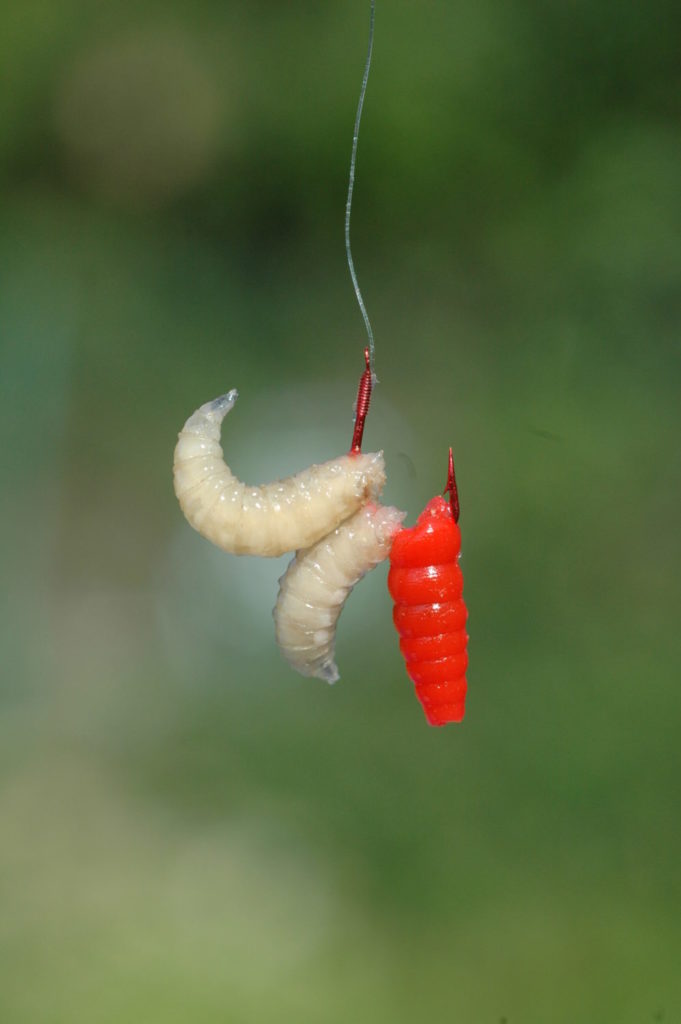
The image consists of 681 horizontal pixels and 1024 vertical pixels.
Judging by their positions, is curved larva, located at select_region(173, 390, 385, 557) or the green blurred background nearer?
curved larva, located at select_region(173, 390, 385, 557)

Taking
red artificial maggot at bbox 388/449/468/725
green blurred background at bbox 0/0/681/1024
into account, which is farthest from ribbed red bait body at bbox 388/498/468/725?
green blurred background at bbox 0/0/681/1024

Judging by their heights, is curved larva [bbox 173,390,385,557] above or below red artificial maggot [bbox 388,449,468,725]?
above

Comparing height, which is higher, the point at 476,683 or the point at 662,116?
the point at 662,116

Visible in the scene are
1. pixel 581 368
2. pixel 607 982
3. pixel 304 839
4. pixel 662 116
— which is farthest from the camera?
pixel 581 368

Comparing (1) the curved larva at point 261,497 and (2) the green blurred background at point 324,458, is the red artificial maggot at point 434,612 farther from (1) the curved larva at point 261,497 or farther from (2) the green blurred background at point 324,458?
(2) the green blurred background at point 324,458

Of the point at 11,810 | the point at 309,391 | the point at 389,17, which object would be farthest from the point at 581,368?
the point at 11,810

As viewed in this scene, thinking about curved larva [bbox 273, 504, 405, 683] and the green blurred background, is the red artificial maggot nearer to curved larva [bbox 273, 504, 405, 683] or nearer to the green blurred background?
curved larva [bbox 273, 504, 405, 683]

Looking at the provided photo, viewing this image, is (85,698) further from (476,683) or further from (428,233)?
(428,233)
